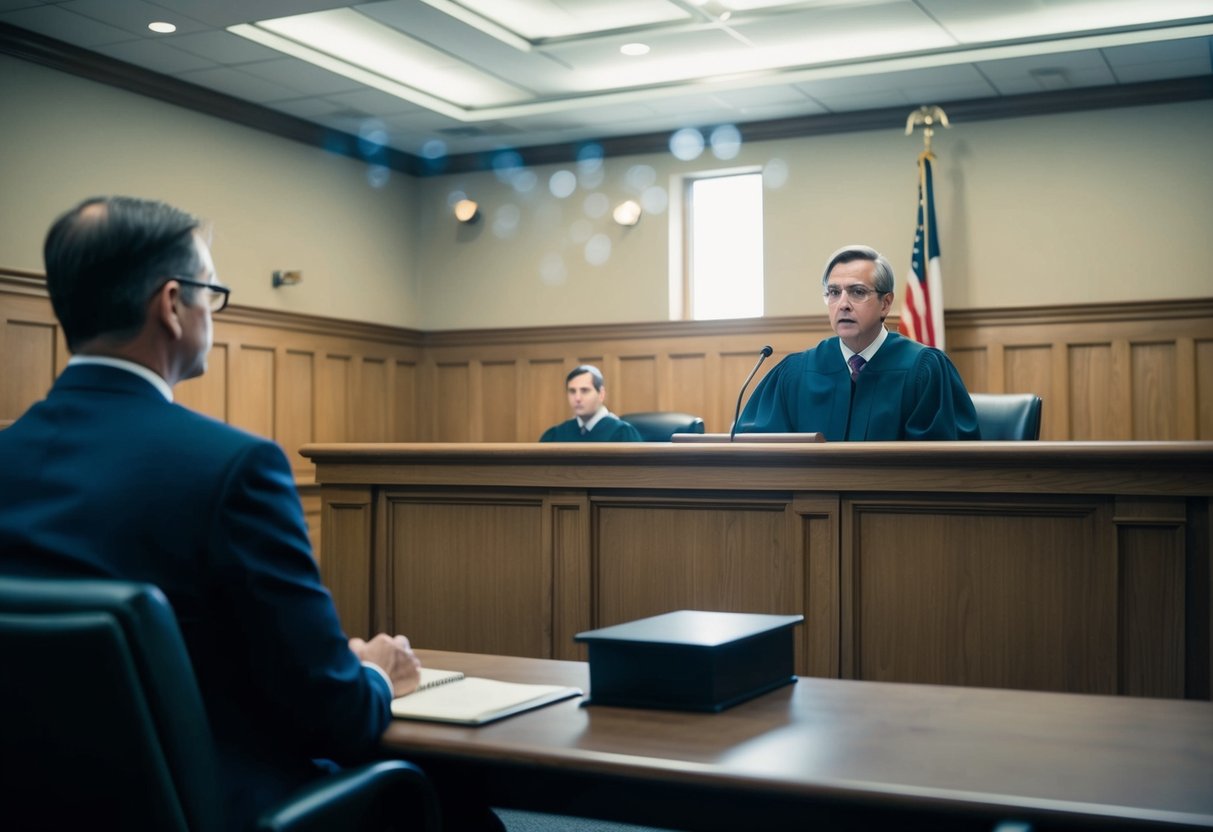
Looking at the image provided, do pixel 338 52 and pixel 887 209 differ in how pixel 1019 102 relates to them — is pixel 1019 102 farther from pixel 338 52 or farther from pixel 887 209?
pixel 338 52

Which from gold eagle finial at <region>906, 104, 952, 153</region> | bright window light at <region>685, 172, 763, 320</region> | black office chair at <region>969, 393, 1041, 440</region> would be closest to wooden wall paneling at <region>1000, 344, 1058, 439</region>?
gold eagle finial at <region>906, 104, 952, 153</region>

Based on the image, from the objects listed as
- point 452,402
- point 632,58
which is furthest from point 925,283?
point 452,402

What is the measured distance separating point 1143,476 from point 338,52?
5.50m

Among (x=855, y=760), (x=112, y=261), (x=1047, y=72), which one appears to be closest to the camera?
(x=855, y=760)

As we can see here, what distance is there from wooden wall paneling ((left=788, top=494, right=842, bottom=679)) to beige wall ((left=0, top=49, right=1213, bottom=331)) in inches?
184

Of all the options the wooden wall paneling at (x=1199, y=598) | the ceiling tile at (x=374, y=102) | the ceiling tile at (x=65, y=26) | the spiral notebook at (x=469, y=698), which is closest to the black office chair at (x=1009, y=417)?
the wooden wall paneling at (x=1199, y=598)

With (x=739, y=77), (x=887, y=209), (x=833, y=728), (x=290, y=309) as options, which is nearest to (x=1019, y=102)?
(x=887, y=209)

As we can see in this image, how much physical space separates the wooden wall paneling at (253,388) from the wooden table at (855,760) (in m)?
6.01

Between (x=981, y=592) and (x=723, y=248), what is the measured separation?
219 inches

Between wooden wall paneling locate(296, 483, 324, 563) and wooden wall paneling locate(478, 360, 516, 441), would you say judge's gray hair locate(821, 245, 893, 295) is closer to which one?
wooden wall paneling locate(296, 483, 324, 563)

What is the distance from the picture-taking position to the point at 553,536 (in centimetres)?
354

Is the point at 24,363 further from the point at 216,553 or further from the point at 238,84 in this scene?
the point at 216,553

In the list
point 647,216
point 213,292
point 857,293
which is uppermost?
point 647,216

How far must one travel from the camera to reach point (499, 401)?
882 centimetres
